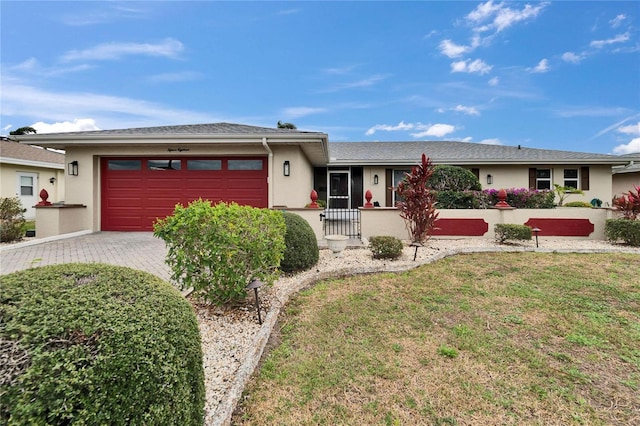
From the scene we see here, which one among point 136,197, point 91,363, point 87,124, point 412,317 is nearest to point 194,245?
point 91,363

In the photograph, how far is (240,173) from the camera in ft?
30.8

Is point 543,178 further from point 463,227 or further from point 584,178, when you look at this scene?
point 463,227

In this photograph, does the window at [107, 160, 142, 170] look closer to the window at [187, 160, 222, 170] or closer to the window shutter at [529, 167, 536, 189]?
the window at [187, 160, 222, 170]

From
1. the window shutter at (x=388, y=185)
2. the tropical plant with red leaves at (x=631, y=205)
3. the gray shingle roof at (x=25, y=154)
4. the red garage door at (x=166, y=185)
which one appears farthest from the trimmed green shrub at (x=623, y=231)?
the gray shingle roof at (x=25, y=154)

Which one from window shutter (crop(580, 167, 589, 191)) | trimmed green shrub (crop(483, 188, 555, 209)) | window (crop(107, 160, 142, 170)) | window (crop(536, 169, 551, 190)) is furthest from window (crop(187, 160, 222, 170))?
window shutter (crop(580, 167, 589, 191))

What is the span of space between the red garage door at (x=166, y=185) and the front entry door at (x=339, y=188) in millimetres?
6182

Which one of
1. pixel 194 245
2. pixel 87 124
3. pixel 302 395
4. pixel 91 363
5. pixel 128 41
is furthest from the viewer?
pixel 87 124

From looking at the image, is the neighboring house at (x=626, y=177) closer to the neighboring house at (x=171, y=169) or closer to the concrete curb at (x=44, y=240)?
the neighboring house at (x=171, y=169)

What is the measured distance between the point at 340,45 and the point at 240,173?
655 cm

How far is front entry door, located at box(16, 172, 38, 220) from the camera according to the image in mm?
15047

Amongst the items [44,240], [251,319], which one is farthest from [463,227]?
[44,240]

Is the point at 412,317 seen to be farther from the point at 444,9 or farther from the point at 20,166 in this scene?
the point at 20,166

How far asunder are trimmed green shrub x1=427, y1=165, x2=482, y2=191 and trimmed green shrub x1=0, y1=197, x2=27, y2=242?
12.8 metres

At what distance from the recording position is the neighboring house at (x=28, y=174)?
46.9 feet
